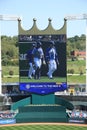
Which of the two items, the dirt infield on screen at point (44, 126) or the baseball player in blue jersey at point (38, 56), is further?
the baseball player in blue jersey at point (38, 56)

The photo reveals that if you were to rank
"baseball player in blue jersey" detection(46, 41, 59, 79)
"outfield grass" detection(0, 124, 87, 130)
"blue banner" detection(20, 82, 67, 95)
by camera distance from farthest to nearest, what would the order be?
1. "blue banner" detection(20, 82, 67, 95)
2. "baseball player in blue jersey" detection(46, 41, 59, 79)
3. "outfield grass" detection(0, 124, 87, 130)

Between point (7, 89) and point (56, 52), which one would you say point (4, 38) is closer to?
point (7, 89)

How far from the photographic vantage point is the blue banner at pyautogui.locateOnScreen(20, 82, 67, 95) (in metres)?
50.8

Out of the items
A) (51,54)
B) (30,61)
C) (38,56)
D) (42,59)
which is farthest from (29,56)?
(51,54)

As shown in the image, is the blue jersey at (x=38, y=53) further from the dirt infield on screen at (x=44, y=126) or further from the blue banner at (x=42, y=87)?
the dirt infield on screen at (x=44, y=126)

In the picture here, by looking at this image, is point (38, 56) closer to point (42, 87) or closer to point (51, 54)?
point (51, 54)

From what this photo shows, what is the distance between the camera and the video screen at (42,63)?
5016 centimetres

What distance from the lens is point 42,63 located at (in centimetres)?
5031

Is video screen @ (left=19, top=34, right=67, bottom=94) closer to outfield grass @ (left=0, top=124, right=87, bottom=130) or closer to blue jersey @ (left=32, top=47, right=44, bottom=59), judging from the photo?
blue jersey @ (left=32, top=47, right=44, bottom=59)

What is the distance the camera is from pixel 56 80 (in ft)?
167

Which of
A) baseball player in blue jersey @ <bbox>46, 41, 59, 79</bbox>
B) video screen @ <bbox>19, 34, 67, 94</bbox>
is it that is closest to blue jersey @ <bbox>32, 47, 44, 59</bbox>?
video screen @ <bbox>19, 34, 67, 94</bbox>

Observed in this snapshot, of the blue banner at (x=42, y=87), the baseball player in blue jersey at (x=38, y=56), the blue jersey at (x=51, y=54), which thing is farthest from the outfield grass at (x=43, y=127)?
the blue jersey at (x=51, y=54)

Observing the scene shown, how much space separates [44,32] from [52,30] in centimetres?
104

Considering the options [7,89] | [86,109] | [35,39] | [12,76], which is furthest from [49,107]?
[12,76]
